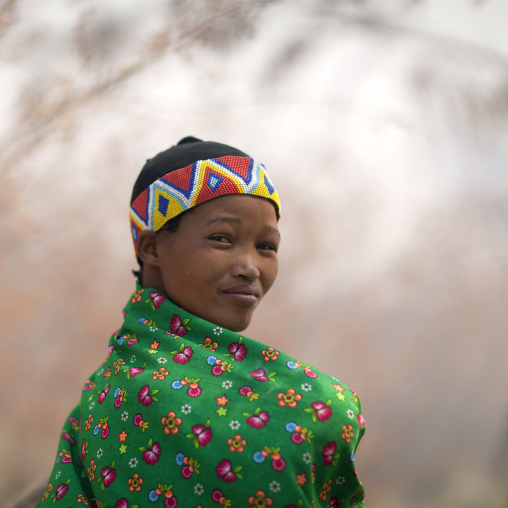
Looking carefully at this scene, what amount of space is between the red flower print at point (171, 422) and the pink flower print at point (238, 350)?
0.17 metres

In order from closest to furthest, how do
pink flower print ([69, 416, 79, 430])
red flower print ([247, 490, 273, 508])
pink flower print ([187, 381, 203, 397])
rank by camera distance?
red flower print ([247, 490, 273, 508]) < pink flower print ([187, 381, 203, 397]) < pink flower print ([69, 416, 79, 430])

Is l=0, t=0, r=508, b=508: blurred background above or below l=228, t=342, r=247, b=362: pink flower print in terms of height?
above

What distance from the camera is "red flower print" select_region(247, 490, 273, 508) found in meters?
0.83

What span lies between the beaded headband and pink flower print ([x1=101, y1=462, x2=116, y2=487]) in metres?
0.53

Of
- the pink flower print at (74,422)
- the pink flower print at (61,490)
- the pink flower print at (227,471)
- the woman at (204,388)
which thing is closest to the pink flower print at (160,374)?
the woman at (204,388)

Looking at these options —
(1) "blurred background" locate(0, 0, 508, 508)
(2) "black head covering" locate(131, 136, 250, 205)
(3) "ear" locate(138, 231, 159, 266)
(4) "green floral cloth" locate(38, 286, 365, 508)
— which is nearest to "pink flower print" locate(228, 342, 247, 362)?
(4) "green floral cloth" locate(38, 286, 365, 508)

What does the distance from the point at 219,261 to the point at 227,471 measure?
0.44 meters

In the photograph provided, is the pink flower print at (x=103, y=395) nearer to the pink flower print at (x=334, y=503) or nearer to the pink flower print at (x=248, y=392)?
the pink flower print at (x=248, y=392)

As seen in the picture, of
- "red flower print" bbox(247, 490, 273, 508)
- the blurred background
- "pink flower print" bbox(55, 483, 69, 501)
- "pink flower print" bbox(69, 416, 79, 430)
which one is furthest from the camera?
the blurred background

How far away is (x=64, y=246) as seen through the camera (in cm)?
212

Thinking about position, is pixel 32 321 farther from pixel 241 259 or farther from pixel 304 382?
pixel 304 382

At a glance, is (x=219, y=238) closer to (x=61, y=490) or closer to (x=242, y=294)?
(x=242, y=294)

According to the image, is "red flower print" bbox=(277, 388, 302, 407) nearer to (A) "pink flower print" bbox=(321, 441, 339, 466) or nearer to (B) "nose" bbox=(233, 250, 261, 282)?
(A) "pink flower print" bbox=(321, 441, 339, 466)

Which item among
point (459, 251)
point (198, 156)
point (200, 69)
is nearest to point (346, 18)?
point (200, 69)
